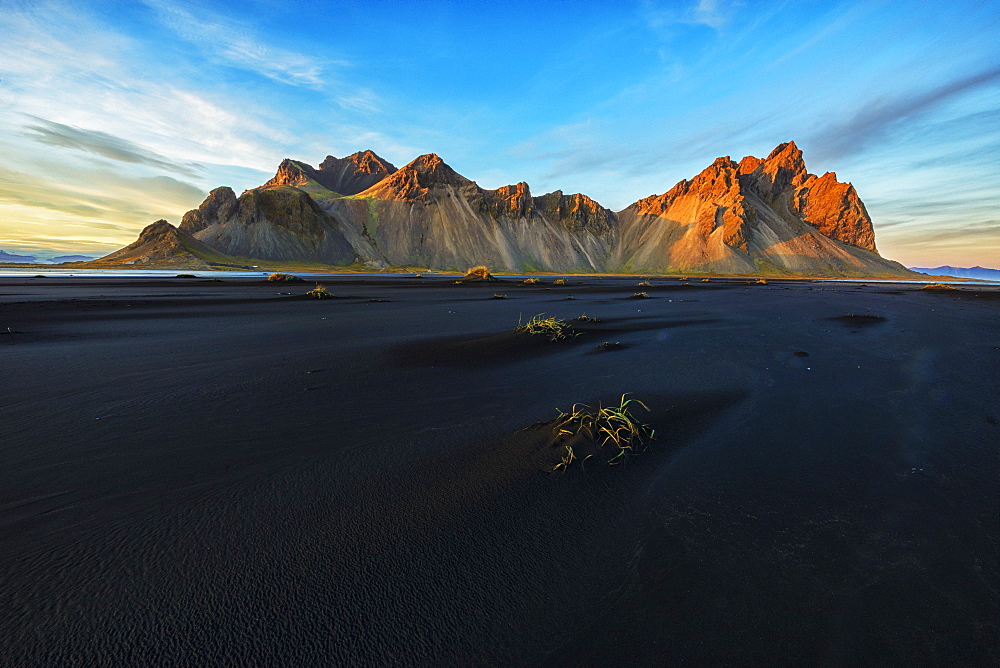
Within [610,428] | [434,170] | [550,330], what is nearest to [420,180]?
[434,170]

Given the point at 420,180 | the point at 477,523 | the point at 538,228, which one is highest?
the point at 420,180

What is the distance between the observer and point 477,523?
320 cm

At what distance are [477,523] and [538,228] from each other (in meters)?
157

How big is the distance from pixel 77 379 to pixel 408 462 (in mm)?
7054

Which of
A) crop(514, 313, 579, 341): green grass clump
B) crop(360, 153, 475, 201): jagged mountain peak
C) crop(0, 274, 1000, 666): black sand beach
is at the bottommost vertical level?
crop(0, 274, 1000, 666): black sand beach

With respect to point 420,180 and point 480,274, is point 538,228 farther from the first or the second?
point 480,274

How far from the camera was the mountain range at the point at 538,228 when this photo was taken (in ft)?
404

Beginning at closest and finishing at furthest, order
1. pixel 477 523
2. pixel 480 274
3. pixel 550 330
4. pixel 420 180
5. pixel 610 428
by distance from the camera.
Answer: pixel 477 523 < pixel 610 428 < pixel 550 330 < pixel 480 274 < pixel 420 180

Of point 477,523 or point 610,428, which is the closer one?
point 477,523

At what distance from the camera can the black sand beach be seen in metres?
2.13

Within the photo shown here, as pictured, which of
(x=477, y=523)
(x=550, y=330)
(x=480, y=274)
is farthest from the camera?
(x=480, y=274)

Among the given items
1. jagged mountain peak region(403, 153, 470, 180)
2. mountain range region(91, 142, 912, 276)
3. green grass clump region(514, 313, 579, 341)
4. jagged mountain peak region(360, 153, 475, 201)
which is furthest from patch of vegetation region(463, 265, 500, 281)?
jagged mountain peak region(403, 153, 470, 180)

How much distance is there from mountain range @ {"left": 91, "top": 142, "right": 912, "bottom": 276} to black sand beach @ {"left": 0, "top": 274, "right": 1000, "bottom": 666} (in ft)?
414

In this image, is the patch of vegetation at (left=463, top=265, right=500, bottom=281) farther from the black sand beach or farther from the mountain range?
the mountain range
